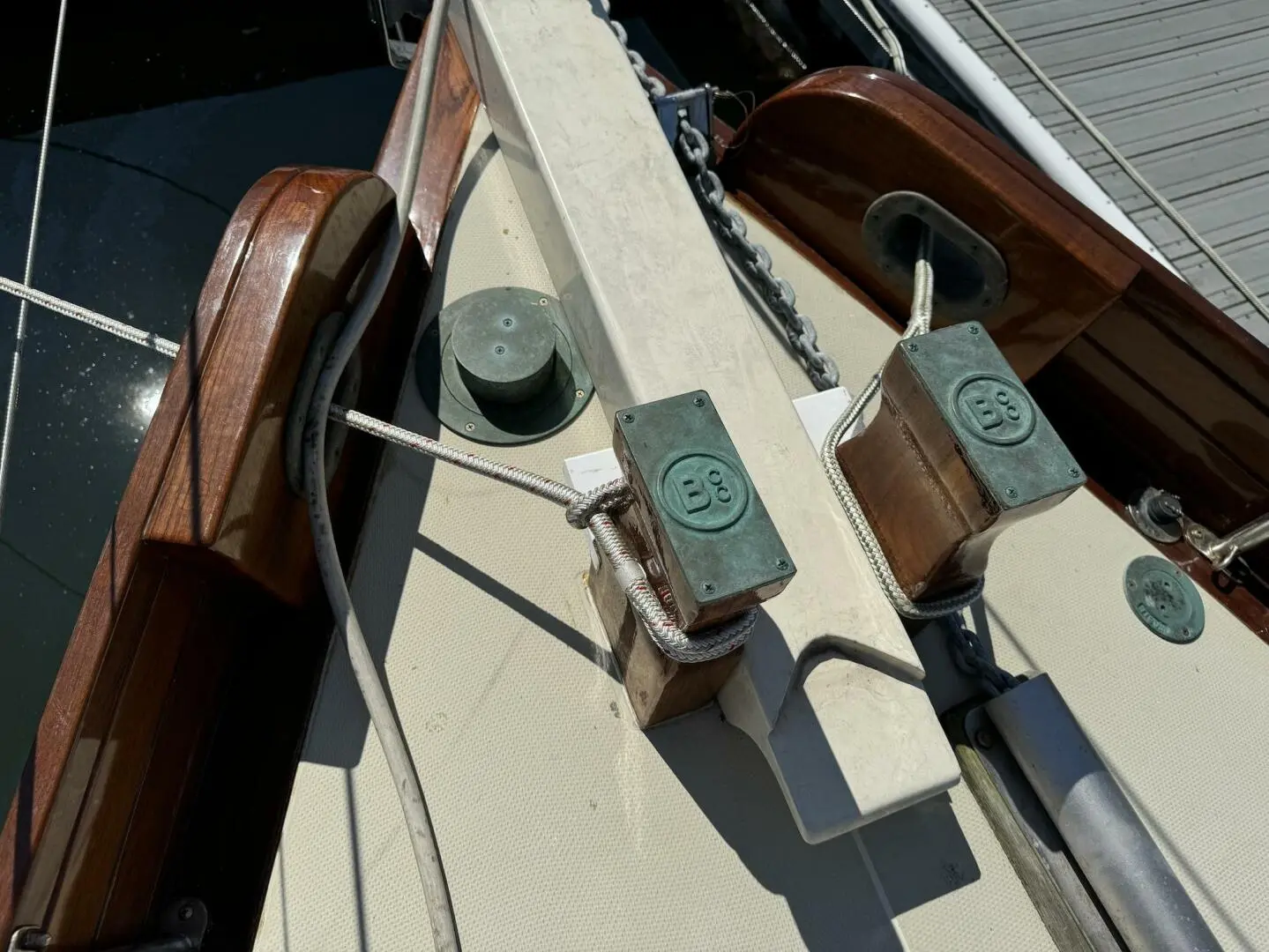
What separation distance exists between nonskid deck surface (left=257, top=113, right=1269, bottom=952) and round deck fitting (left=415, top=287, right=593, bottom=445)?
0.04 metres

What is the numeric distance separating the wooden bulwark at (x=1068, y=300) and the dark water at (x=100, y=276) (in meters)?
2.27

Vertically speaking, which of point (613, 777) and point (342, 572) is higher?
point (342, 572)

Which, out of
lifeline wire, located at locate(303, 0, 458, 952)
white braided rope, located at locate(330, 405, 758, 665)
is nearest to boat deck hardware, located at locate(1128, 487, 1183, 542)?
white braided rope, located at locate(330, 405, 758, 665)

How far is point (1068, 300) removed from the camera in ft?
5.75

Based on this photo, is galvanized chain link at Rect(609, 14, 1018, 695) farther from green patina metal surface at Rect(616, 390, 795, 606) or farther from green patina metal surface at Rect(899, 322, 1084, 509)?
green patina metal surface at Rect(616, 390, 795, 606)

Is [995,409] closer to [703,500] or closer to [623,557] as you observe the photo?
[703,500]

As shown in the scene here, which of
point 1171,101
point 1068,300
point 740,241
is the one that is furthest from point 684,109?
point 1171,101

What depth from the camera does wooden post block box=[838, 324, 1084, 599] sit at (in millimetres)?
1154

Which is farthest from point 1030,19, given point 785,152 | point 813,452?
point 813,452

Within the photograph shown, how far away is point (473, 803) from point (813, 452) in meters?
0.83

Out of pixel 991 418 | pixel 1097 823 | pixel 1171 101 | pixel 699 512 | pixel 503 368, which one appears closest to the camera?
pixel 699 512

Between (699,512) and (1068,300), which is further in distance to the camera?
(1068,300)

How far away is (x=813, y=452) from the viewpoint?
1484mm

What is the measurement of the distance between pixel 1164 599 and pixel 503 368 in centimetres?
143
